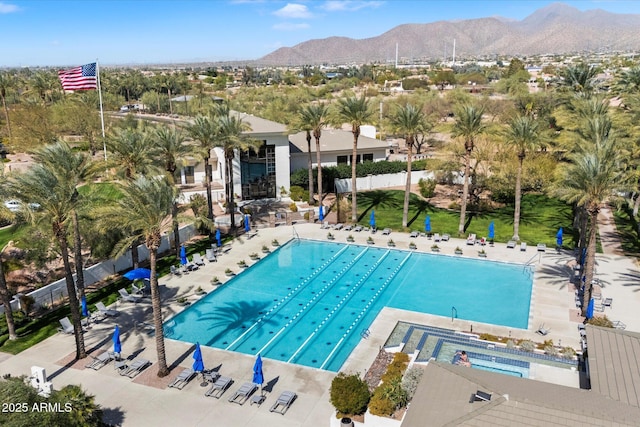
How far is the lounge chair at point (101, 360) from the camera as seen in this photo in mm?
18234

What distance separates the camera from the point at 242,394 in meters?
16.4

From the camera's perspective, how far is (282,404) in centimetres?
1591

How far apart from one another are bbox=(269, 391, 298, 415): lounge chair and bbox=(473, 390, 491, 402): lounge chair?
5994 mm

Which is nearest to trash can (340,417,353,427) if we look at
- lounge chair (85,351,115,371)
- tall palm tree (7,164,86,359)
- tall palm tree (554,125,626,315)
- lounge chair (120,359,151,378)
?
lounge chair (120,359,151,378)

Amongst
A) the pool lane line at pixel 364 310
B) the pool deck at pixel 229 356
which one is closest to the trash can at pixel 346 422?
the pool deck at pixel 229 356

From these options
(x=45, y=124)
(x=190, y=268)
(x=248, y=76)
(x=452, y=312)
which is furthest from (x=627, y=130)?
(x=248, y=76)

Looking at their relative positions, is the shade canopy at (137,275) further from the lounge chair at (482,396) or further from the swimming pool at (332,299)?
the lounge chair at (482,396)

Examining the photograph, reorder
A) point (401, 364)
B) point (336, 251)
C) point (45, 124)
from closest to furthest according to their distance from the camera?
point (401, 364), point (336, 251), point (45, 124)

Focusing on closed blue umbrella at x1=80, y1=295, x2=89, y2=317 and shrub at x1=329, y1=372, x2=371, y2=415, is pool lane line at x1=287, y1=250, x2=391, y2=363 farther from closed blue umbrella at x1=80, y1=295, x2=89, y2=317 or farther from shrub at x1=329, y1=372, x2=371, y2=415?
closed blue umbrella at x1=80, y1=295, x2=89, y2=317

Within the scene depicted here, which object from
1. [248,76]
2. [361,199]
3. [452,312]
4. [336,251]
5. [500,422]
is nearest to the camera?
[500,422]

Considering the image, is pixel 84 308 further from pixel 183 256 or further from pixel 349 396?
pixel 349 396

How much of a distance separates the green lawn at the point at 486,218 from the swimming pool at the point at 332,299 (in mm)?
4905

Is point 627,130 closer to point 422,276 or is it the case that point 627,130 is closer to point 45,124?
point 422,276

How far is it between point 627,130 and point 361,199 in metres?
19.3
